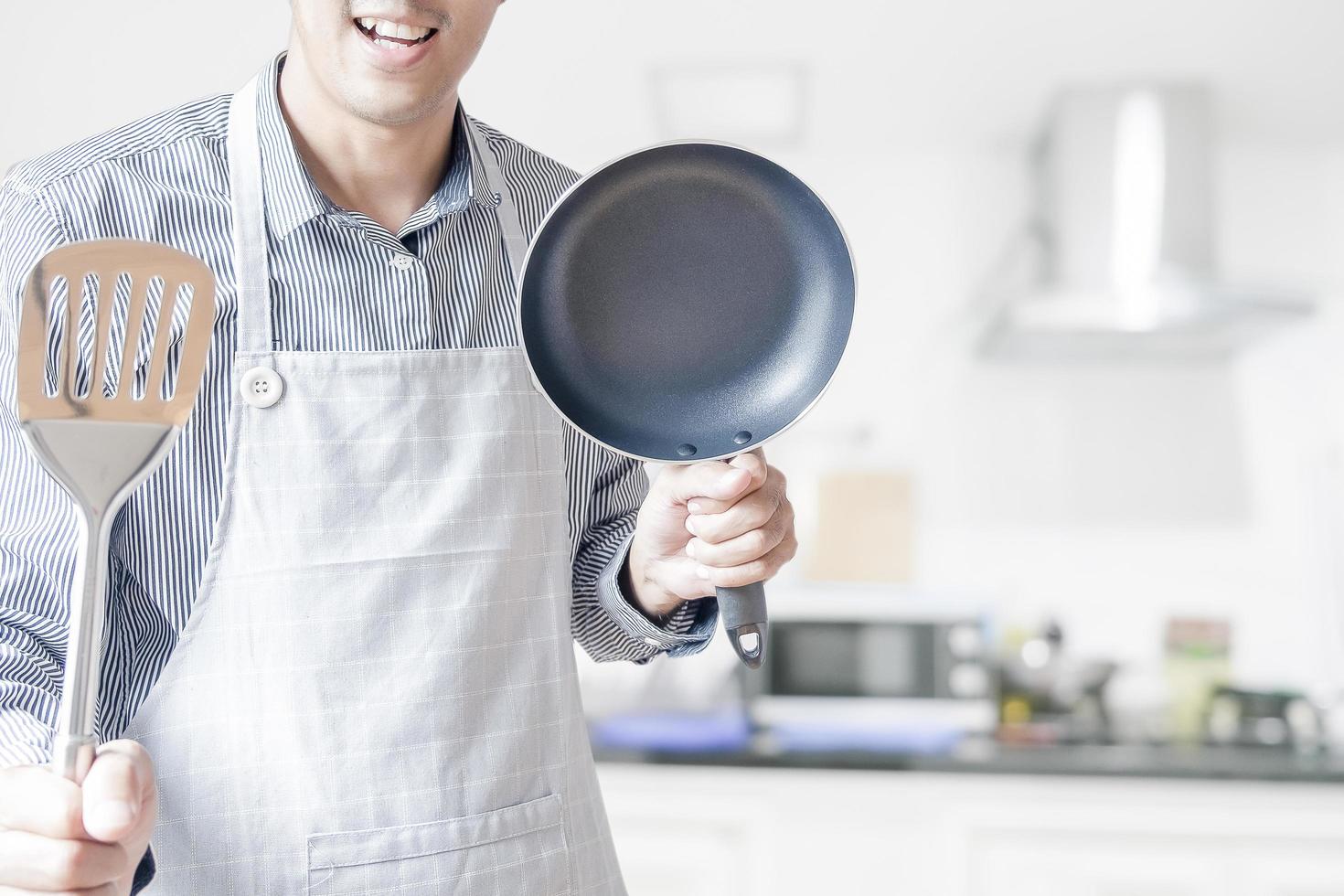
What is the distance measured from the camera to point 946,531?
9.45ft

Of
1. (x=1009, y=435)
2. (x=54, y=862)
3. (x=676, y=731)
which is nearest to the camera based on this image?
(x=54, y=862)

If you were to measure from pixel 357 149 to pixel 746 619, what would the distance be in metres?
0.43

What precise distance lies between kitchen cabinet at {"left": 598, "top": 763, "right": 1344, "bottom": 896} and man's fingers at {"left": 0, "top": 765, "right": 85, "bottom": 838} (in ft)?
5.38

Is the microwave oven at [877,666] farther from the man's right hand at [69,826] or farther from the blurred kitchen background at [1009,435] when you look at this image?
the man's right hand at [69,826]

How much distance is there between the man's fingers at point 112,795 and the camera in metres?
0.50

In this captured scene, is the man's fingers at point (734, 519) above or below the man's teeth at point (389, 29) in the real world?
below

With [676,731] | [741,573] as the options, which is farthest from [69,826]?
[676,731]

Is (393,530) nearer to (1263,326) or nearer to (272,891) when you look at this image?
(272,891)

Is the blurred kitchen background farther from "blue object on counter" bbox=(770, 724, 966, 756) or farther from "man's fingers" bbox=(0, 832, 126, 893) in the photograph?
"man's fingers" bbox=(0, 832, 126, 893)

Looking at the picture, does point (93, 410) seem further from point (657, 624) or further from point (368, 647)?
point (657, 624)

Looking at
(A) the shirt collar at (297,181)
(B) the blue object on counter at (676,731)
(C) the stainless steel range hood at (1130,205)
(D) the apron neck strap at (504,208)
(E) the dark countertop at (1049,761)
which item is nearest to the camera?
(A) the shirt collar at (297,181)

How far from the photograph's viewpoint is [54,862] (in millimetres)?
504

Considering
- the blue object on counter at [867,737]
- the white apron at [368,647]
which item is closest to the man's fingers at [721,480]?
the white apron at [368,647]

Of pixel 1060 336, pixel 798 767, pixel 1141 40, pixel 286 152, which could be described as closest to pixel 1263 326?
pixel 1060 336
